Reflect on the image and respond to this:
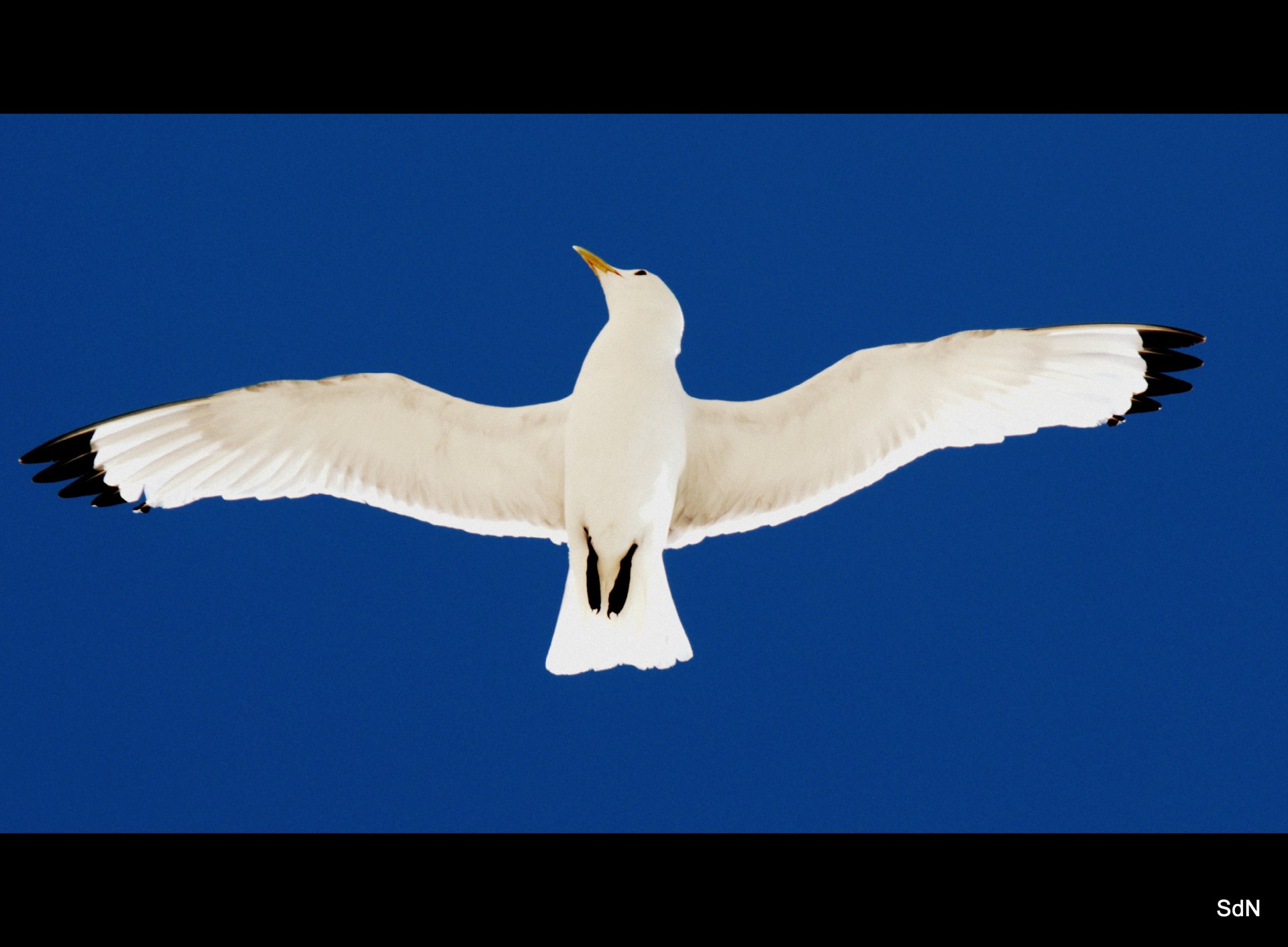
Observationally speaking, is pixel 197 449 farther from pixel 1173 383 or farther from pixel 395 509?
pixel 1173 383

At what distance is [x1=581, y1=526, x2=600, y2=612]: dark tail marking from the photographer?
2.04 metres

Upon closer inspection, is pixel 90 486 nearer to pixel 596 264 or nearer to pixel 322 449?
pixel 322 449

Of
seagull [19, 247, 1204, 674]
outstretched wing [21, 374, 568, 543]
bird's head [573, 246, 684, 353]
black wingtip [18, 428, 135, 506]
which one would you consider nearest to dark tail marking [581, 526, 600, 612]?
seagull [19, 247, 1204, 674]

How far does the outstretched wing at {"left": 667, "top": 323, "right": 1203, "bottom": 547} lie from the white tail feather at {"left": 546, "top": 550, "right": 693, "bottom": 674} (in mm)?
212

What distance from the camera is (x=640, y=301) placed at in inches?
81.0

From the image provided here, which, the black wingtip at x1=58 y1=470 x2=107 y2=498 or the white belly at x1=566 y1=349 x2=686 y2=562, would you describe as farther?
the black wingtip at x1=58 y1=470 x2=107 y2=498

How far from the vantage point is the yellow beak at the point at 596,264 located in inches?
82.9

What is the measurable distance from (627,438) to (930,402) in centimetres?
57

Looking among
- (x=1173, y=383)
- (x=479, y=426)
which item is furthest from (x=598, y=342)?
(x=1173, y=383)

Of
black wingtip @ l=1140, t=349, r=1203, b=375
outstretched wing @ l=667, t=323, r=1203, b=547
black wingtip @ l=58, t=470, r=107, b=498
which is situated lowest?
black wingtip @ l=58, t=470, r=107, b=498

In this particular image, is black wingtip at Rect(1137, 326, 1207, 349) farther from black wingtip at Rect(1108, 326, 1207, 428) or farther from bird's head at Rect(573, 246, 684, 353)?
bird's head at Rect(573, 246, 684, 353)

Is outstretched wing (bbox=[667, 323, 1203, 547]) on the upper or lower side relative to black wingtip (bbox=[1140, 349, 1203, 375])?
lower

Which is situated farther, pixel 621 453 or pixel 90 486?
pixel 90 486

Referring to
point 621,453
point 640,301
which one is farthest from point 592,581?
point 640,301
